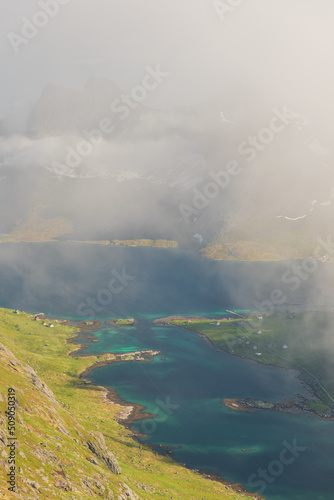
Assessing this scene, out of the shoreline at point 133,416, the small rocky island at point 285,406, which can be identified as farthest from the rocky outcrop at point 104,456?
the small rocky island at point 285,406

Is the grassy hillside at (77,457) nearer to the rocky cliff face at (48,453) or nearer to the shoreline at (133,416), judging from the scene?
the rocky cliff face at (48,453)

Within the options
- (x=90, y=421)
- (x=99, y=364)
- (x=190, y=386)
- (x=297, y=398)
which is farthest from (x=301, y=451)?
Result: (x=99, y=364)

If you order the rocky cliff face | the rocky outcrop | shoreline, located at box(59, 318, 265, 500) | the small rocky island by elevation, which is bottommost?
the small rocky island

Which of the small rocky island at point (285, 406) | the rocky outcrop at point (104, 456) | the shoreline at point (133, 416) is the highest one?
the rocky outcrop at point (104, 456)

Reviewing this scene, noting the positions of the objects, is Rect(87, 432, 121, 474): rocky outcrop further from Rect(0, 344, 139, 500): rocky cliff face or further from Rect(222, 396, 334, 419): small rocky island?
Rect(222, 396, 334, 419): small rocky island

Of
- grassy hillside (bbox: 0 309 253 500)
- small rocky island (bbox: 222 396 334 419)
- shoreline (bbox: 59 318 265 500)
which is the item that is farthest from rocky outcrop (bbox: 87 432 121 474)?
small rocky island (bbox: 222 396 334 419)

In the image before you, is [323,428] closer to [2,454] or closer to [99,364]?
[99,364]

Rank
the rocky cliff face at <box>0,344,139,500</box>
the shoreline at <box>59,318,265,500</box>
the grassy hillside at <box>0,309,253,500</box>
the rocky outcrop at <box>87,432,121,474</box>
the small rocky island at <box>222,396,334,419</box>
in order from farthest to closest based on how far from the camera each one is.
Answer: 1. the small rocky island at <box>222,396,334,419</box>
2. the shoreline at <box>59,318,265,500</box>
3. the rocky outcrop at <box>87,432,121,474</box>
4. the grassy hillside at <box>0,309,253,500</box>
5. the rocky cliff face at <box>0,344,139,500</box>

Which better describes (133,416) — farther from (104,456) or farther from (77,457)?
(77,457)
